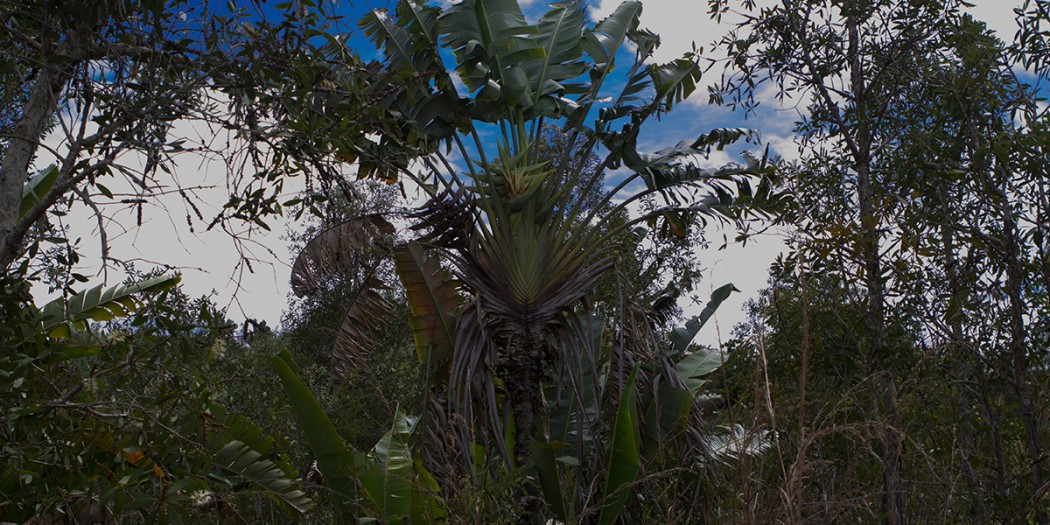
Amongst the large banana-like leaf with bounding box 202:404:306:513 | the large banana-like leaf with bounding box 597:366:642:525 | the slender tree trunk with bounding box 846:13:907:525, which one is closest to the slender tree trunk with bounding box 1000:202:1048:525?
the slender tree trunk with bounding box 846:13:907:525

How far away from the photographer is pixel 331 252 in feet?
24.1

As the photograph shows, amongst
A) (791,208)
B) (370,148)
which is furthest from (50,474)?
(791,208)

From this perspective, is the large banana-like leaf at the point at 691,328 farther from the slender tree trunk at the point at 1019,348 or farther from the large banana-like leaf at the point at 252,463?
the large banana-like leaf at the point at 252,463

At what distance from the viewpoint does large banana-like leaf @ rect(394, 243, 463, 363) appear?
8.12 m

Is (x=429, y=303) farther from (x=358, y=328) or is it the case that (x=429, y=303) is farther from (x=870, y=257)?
(x=870, y=257)

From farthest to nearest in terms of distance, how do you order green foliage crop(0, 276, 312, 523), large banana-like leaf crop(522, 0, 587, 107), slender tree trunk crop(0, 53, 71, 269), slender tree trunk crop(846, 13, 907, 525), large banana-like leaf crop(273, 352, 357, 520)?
large banana-like leaf crop(522, 0, 587, 107), large banana-like leaf crop(273, 352, 357, 520), slender tree trunk crop(846, 13, 907, 525), green foliage crop(0, 276, 312, 523), slender tree trunk crop(0, 53, 71, 269)

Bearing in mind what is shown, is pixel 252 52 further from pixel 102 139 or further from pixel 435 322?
pixel 435 322

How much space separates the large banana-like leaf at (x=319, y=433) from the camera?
6785 mm

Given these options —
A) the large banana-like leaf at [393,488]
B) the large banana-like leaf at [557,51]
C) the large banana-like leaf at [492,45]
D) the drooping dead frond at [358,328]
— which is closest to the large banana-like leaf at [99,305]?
the drooping dead frond at [358,328]

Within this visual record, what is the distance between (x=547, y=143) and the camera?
16406mm

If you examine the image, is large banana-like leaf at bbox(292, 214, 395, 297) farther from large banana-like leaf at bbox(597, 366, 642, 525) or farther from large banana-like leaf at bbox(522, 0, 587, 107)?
large banana-like leaf at bbox(597, 366, 642, 525)

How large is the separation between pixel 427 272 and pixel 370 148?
156 inches

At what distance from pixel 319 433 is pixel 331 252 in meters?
1.57

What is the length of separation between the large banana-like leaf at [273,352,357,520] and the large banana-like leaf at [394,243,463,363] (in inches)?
55.8
